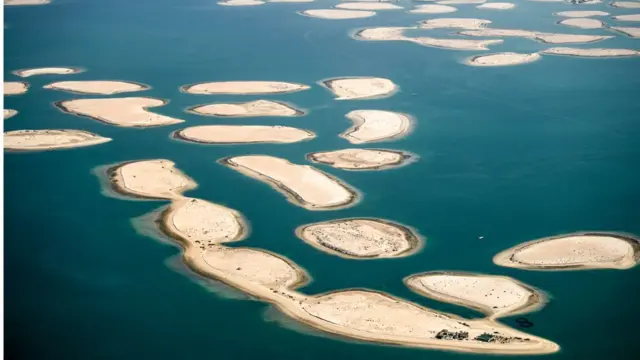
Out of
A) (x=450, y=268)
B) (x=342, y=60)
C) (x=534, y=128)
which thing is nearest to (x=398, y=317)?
(x=450, y=268)

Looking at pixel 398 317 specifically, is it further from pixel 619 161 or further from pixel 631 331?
pixel 619 161

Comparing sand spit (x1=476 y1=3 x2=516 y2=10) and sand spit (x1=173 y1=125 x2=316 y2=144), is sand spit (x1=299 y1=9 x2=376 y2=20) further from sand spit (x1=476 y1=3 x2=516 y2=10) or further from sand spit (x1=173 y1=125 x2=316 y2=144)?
sand spit (x1=173 y1=125 x2=316 y2=144)

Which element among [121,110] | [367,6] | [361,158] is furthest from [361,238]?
[367,6]

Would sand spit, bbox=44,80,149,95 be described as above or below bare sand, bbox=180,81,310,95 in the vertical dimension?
above

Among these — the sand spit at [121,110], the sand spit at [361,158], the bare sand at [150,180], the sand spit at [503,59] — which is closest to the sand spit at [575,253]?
the sand spit at [361,158]

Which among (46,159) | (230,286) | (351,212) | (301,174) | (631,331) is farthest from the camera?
(46,159)

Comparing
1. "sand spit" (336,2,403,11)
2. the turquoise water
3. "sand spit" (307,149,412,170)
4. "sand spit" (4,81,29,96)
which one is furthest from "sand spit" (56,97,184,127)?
"sand spit" (336,2,403,11)
